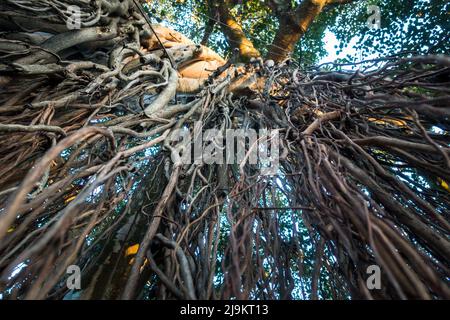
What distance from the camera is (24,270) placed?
1.85 ft

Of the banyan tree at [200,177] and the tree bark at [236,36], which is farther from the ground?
the tree bark at [236,36]

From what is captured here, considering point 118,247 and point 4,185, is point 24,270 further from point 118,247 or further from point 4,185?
point 4,185

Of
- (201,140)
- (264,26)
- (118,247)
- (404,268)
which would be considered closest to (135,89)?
(201,140)

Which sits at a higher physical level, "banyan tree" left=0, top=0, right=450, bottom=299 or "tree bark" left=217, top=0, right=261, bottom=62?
"tree bark" left=217, top=0, right=261, bottom=62

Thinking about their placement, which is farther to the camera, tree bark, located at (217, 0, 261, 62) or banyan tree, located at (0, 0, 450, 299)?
tree bark, located at (217, 0, 261, 62)

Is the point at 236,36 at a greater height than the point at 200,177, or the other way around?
the point at 236,36

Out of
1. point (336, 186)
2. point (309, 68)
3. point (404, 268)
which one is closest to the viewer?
point (404, 268)

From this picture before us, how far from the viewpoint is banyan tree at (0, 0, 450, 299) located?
0.57 m

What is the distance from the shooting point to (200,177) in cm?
105

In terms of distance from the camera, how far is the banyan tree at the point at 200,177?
0.57 metres

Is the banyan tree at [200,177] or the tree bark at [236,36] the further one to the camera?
the tree bark at [236,36]
